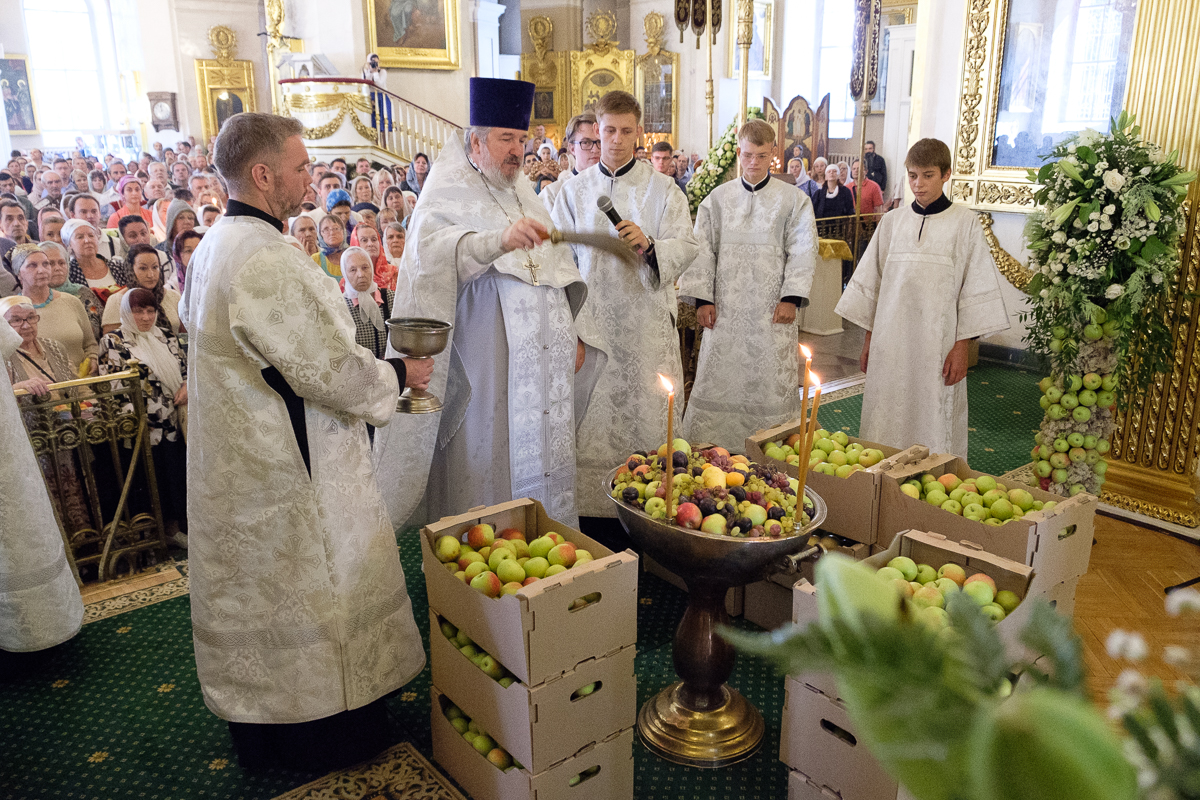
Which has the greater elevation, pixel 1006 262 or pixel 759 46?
→ pixel 759 46

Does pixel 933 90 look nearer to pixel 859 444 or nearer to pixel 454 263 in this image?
pixel 859 444

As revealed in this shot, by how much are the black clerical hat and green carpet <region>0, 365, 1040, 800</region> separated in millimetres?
1848

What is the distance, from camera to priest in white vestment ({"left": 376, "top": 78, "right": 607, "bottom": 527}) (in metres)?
3.06

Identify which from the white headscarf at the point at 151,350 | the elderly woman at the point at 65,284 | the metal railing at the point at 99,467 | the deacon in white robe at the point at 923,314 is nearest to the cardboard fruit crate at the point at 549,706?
the metal railing at the point at 99,467

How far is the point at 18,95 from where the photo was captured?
2020 cm

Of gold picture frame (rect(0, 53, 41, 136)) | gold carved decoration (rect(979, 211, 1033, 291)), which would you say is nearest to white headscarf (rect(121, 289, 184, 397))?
gold carved decoration (rect(979, 211, 1033, 291))

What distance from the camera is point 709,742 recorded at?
102 inches

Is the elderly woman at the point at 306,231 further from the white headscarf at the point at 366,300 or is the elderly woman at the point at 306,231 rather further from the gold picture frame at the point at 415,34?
the gold picture frame at the point at 415,34

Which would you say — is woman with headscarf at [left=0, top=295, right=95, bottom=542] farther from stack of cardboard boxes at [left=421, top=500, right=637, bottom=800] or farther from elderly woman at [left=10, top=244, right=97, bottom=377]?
stack of cardboard boxes at [left=421, top=500, right=637, bottom=800]

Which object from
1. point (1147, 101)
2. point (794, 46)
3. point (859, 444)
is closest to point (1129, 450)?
point (1147, 101)

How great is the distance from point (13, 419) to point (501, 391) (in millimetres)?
1559

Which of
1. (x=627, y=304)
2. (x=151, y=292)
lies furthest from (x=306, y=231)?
(x=627, y=304)

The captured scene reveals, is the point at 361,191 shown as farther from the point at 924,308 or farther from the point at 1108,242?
the point at 1108,242

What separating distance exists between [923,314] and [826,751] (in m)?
2.63
